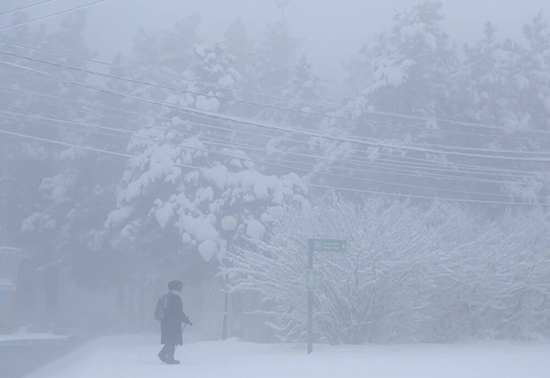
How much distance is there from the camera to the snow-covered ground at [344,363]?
552 inches

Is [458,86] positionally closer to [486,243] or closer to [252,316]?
[252,316]

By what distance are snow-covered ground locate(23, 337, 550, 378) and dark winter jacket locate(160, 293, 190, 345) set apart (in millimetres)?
469

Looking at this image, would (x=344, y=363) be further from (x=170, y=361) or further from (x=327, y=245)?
(x=170, y=361)

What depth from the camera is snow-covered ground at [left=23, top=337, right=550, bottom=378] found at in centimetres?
1402

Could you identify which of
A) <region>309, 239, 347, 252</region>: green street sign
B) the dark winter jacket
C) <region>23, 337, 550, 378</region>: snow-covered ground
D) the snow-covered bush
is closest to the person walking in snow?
the dark winter jacket

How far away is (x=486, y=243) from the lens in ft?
65.7

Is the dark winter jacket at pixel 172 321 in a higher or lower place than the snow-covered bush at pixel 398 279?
lower

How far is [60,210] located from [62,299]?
11.8m

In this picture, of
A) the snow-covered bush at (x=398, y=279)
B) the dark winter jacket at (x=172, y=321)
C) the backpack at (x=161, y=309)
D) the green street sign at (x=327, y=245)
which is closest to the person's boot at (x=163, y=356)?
the dark winter jacket at (x=172, y=321)

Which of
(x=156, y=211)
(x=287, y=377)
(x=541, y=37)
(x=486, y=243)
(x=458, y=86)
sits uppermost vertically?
(x=541, y=37)

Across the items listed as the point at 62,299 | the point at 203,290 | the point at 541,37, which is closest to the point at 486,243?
the point at 203,290

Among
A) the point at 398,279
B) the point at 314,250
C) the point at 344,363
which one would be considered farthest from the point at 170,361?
the point at 398,279

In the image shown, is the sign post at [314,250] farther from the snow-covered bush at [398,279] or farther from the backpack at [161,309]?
the backpack at [161,309]

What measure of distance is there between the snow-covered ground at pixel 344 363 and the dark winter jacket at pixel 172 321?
469mm
